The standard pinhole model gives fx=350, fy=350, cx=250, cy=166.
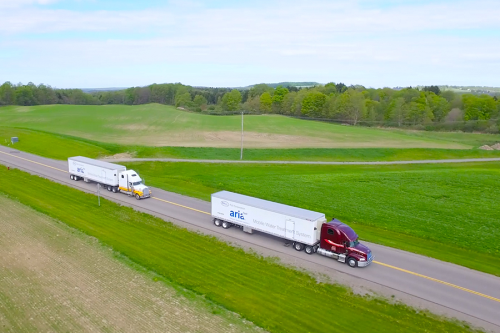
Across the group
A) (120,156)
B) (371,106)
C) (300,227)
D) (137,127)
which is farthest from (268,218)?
(371,106)

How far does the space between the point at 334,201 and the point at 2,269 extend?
27.0 m

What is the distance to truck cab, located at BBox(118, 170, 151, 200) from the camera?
1351 inches

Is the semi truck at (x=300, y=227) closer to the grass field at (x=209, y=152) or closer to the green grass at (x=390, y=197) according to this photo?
the green grass at (x=390, y=197)

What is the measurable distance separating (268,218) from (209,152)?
126 ft

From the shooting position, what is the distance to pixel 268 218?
2473 cm

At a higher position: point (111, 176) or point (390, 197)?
point (111, 176)

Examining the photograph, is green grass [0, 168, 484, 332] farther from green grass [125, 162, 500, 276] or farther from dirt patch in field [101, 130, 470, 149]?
dirt patch in field [101, 130, 470, 149]

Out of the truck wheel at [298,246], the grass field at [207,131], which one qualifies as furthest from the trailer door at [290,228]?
the grass field at [207,131]

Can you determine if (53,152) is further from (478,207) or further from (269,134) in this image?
(478,207)

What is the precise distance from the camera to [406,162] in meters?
61.3

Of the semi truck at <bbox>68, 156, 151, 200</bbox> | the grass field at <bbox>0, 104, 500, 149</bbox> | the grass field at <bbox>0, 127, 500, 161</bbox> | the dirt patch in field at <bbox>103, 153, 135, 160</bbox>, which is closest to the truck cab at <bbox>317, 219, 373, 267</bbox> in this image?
the semi truck at <bbox>68, 156, 151, 200</bbox>

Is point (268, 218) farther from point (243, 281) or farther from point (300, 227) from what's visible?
point (243, 281)

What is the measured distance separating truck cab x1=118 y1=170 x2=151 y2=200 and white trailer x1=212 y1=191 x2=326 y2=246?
9759 mm

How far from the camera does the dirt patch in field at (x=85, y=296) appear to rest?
1584 cm
